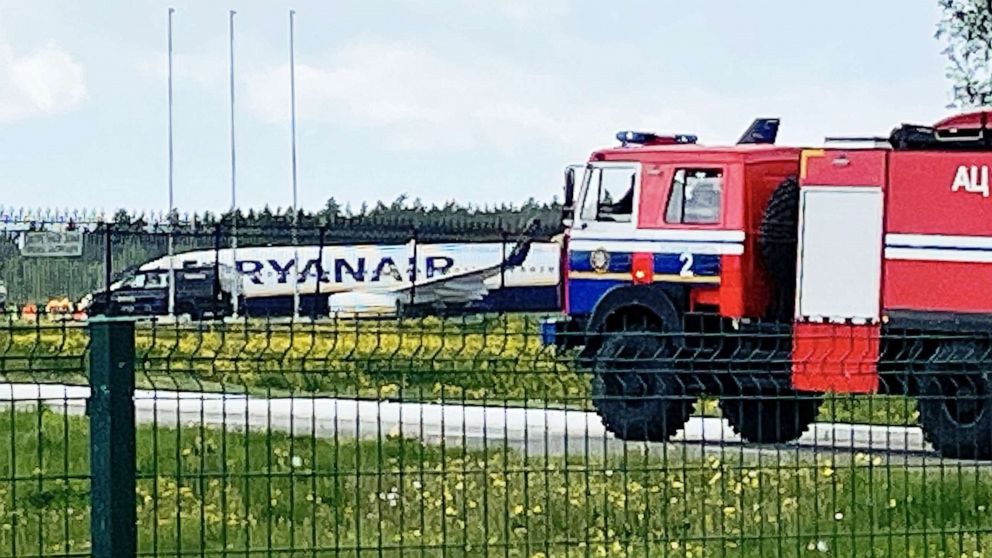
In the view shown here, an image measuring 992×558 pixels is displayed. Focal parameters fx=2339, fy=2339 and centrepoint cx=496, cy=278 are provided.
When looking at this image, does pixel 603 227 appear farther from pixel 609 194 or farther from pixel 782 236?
pixel 782 236

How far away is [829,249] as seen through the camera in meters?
20.0

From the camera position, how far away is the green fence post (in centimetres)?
767

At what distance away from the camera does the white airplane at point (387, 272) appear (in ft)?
171

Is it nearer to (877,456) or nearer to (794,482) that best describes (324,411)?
(877,456)

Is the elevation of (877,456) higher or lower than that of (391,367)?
lower

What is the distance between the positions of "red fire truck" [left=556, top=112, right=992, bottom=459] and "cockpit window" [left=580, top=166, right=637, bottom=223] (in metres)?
0.01

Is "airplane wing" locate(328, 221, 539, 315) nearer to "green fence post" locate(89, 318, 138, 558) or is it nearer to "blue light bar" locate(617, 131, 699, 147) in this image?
"blue light bar" locate(617, 131, 699, 147)

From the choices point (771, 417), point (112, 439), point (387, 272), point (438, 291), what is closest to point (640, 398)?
point (112, 439)

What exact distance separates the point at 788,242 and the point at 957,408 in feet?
23.7

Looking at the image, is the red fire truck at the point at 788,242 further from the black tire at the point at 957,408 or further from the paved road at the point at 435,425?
the black tire at the point at 957,408

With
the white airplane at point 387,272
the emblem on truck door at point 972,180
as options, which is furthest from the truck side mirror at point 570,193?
the white airplane at point 387,272

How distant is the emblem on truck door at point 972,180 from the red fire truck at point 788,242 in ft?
0.04

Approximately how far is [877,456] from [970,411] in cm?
60

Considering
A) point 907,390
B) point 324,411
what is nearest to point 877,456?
point 907,390
